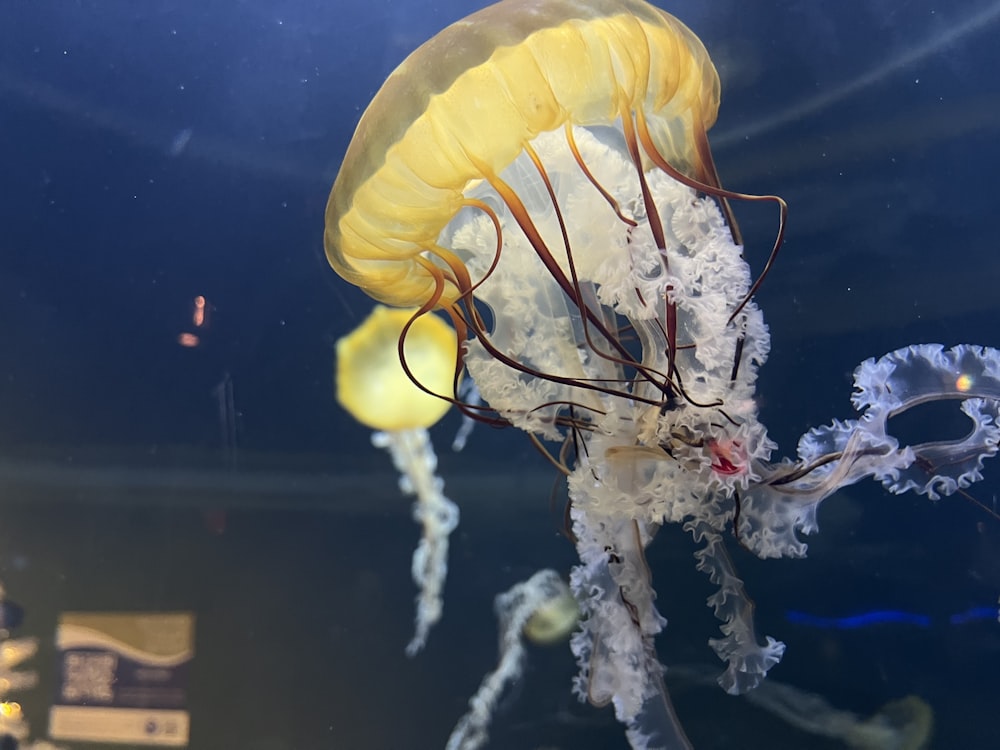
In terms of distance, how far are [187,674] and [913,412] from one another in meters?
2.83

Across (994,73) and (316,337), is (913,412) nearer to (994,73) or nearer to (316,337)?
(994,73)

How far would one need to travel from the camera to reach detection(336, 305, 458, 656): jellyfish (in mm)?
2812

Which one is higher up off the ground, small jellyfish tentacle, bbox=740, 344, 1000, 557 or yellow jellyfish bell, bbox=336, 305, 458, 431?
yellow jellyfish bell, bbox=336, 305, 458, 431

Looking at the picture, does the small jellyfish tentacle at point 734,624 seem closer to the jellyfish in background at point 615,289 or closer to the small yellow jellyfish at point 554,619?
the jellyfish in background at point 615,289

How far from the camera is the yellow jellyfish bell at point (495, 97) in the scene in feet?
4.56

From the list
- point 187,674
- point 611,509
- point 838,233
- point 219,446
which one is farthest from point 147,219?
point 838,233

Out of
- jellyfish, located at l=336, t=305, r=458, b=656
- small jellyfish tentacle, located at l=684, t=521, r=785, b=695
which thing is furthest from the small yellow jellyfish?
small jellyfish tentacle, located at l=684, t=521, r=785, b=695

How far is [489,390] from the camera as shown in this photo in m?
1.71

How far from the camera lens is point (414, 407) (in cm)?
299

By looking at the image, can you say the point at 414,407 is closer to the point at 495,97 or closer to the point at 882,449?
the point at 495,97

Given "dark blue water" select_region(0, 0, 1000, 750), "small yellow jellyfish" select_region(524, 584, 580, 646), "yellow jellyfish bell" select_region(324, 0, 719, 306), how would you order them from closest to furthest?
"yellow jellyfish bell" select_region(324, 0, 719, 306), "dark blue water" select_region(0, 0, 1000, 750), "small yellow jellyfish" select_region(524, 584, 580, 646)

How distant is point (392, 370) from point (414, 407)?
22 cm

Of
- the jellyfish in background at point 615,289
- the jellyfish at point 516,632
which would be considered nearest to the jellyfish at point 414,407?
the jellyfish at point 516,632

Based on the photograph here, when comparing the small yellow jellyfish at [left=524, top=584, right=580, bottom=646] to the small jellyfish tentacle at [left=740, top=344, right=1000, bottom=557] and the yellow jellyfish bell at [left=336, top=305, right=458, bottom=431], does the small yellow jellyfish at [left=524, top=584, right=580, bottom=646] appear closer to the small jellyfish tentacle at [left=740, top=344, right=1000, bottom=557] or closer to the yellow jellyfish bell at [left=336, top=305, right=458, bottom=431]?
the yellow jellyfish bell at [left=336, top=305, right=458, bottom=431]
